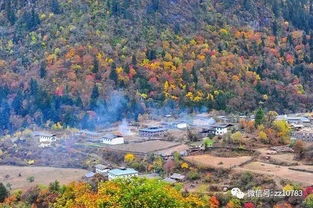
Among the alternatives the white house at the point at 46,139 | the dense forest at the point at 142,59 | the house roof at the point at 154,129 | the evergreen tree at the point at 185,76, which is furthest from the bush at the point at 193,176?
the evergreen tree at the point at 185,76

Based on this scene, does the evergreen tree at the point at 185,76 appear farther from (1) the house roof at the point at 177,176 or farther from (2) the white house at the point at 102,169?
(1) the house roof at the point at 177,176

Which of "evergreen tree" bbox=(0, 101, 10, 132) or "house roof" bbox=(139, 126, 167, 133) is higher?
"evergreen tree" bbox=(0, 101, 10, 132)

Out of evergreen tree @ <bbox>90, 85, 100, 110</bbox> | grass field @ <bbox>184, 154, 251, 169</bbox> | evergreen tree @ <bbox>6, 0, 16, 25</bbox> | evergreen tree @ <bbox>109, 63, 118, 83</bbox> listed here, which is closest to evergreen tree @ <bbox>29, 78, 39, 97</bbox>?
evergreen tree @ <bbox>90, 85, 100, 110</bbox>

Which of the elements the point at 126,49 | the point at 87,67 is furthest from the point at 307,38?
the point at 87,67

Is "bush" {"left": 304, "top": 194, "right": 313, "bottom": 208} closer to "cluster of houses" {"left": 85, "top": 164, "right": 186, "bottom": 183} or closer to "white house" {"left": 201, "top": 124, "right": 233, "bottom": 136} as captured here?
"cluster of houses" {"left": 85, "top": 164, "right": 186, "bottom": 183}

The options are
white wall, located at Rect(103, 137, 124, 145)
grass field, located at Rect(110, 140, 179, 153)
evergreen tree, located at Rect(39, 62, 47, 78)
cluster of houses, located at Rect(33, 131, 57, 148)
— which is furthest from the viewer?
evergreen tree, located at Rect(39, 62, 47, 78)

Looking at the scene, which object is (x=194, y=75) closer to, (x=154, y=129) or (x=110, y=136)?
(x=154, y=129)
